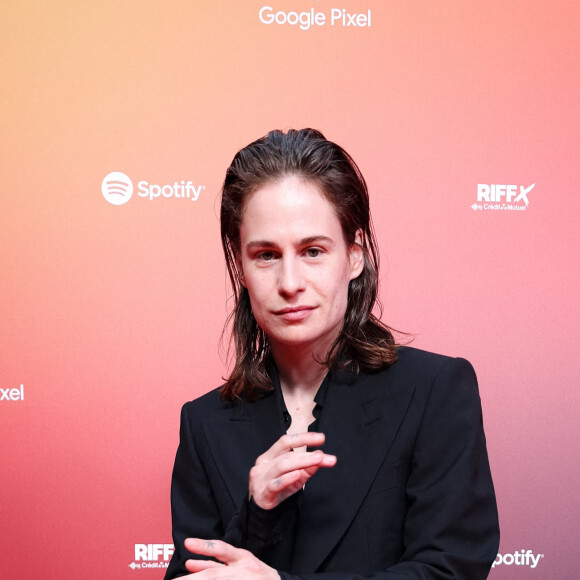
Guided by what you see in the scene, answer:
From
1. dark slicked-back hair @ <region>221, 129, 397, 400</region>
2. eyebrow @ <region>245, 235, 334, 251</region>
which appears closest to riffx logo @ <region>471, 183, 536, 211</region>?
dark slicked-back hair @ <region>221, 129, 397, 400</region>

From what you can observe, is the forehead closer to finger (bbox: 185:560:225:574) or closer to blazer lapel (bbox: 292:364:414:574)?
blazer lapel (bbox: 292:364:414:574)

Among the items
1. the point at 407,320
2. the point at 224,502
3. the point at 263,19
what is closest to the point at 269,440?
the point at 224,502

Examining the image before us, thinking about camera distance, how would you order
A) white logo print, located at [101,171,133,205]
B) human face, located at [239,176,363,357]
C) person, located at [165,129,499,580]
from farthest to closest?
white logo print, located at [101,171,133,205]
human face, located at [239,176,363,357]
person, located at [165,129,499,580]

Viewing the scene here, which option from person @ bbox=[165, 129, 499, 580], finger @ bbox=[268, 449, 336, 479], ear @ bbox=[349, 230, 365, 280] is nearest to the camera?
finger @ bbox=[268, 449, 336, 479]

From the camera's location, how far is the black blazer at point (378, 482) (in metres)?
1.32

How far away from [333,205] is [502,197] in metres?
1.32

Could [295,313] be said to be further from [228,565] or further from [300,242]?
[228,565]

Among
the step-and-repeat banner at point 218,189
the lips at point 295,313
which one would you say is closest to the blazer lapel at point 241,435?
the lips at point 295,313

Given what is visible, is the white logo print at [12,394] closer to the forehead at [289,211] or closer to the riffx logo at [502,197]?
the forehead at [289,211]

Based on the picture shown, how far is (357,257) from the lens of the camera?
1.60 m

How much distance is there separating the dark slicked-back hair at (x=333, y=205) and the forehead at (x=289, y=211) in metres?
0.02

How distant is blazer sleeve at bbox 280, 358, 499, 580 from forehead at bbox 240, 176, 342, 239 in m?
0.35

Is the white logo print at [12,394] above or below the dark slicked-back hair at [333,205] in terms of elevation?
below

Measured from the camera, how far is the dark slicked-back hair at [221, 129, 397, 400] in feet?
4.94
